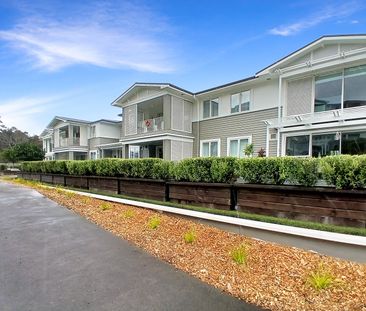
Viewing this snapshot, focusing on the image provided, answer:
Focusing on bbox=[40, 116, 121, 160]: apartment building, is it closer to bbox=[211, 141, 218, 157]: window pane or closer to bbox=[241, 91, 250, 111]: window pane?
bbox=[211, 141, 218, 157]: window pane

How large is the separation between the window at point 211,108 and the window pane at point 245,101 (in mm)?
2039

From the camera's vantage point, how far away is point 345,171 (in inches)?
217

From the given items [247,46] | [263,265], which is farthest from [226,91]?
[263,265]

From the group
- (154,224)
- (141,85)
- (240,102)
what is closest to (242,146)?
(240,102)

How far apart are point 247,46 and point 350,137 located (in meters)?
7.22

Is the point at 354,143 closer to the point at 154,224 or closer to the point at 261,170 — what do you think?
the point at 261,170

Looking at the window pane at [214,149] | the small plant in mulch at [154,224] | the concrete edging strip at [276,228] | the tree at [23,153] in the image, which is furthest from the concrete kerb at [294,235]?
the tree at [23,153]

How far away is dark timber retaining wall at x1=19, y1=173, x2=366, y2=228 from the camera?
5.32m

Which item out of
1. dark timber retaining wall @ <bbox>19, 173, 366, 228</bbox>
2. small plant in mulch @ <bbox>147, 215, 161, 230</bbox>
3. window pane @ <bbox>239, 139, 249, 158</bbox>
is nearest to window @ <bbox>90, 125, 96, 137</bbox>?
window pane @ <bbox>239, 139, 249, 158</bbox>

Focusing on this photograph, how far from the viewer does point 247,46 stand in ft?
47.4

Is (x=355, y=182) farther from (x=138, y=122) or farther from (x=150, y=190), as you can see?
(x=138, y=122)

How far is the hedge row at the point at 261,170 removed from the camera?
5512mm

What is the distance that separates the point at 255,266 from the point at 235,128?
13.7 metres

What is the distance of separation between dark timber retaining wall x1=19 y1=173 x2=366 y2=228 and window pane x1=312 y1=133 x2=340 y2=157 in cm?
821
